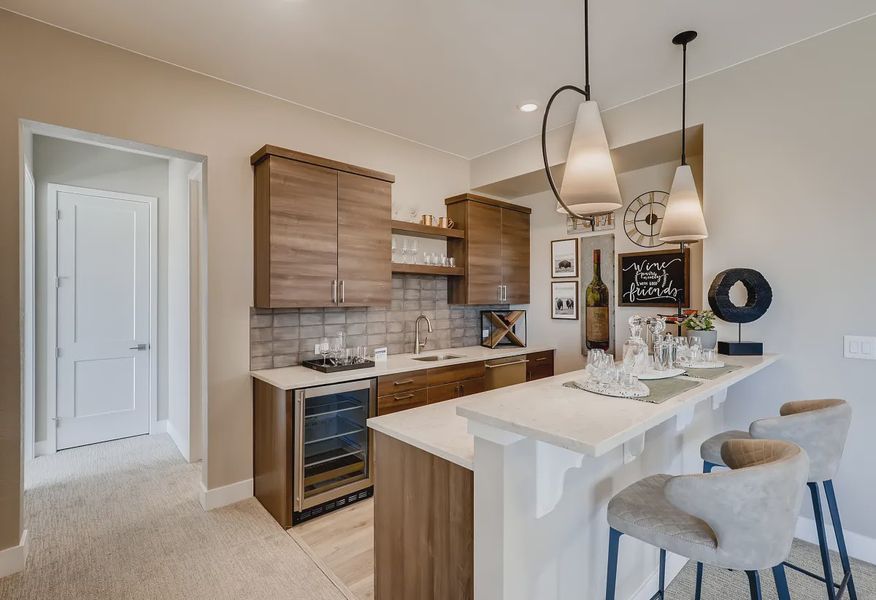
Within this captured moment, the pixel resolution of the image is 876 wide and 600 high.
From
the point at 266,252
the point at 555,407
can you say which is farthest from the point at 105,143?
the point at 555,407

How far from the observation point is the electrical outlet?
7.18ft

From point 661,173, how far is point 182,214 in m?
4.18

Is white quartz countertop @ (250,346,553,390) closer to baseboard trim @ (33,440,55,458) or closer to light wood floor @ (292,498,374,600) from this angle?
light wood floor @ (292,498,374,600)

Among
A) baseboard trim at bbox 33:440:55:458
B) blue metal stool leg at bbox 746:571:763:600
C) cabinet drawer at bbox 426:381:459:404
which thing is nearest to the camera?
blue metal stool leg at bbox 746:571:763:600

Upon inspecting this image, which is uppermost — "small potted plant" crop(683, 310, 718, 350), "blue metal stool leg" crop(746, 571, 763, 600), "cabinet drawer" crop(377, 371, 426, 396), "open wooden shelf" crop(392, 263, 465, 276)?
"open wooden shelf" crop(392, 263, 465, 276)

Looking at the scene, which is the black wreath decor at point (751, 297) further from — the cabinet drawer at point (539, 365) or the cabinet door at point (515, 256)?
the cabinet door at point (515, 256)

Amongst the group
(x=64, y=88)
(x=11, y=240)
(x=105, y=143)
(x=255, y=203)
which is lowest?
(x=11, y=240)

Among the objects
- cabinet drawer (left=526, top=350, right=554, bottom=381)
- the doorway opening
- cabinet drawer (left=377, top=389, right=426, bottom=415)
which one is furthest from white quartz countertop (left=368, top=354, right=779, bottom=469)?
the doorway opening

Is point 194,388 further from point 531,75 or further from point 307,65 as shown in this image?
point 531,75

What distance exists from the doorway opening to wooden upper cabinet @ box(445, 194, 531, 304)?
2227mm

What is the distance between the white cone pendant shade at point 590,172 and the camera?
1564mm

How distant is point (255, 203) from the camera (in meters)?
2.93

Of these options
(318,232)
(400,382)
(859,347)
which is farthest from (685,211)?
(318,232)

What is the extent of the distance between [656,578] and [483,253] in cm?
282
